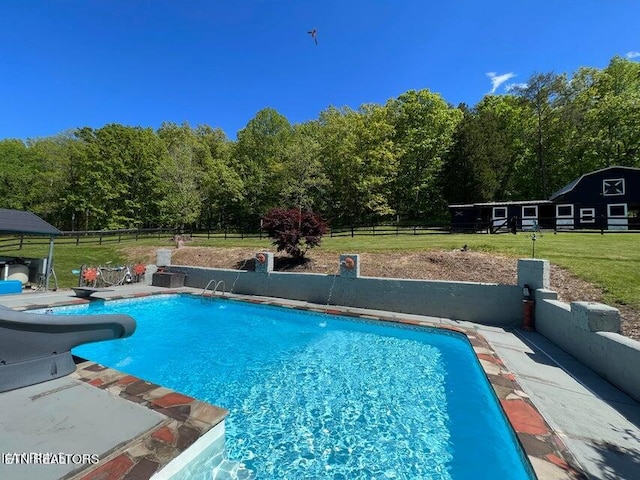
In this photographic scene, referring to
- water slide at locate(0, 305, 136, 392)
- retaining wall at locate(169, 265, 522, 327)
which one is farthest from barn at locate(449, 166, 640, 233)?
water slide at locate(0, 305, 136, 392)

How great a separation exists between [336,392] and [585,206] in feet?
88.5

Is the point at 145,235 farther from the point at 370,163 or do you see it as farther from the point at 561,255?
the point at 561,255

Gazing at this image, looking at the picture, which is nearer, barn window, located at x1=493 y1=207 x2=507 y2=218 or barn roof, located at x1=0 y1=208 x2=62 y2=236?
barn roof, located at x1=0 y1=208 x2=62 y2=236

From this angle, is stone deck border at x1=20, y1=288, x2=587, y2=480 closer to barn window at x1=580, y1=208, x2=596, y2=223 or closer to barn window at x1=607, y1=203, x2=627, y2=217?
barn window at x1=580, y1=208, x2=596, y2=223

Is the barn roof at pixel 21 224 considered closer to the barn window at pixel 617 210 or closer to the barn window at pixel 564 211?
the barn window at pixel 564 211

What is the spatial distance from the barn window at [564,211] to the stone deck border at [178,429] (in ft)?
79.5

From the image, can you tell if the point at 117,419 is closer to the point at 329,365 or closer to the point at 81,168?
the point at 329,365

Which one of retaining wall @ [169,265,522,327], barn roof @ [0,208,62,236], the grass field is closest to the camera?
the grass field

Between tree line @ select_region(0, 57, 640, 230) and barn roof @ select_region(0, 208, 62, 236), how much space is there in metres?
13.9

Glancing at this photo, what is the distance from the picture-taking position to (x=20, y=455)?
226 cm

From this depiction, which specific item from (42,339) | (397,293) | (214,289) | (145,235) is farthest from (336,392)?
(145,235)

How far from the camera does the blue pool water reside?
3.10 metres

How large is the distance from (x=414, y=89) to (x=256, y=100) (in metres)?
18.3

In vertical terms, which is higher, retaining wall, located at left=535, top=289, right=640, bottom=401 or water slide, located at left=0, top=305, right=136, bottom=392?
water slide, located at left=0, top=305, right=136, bottom=392
